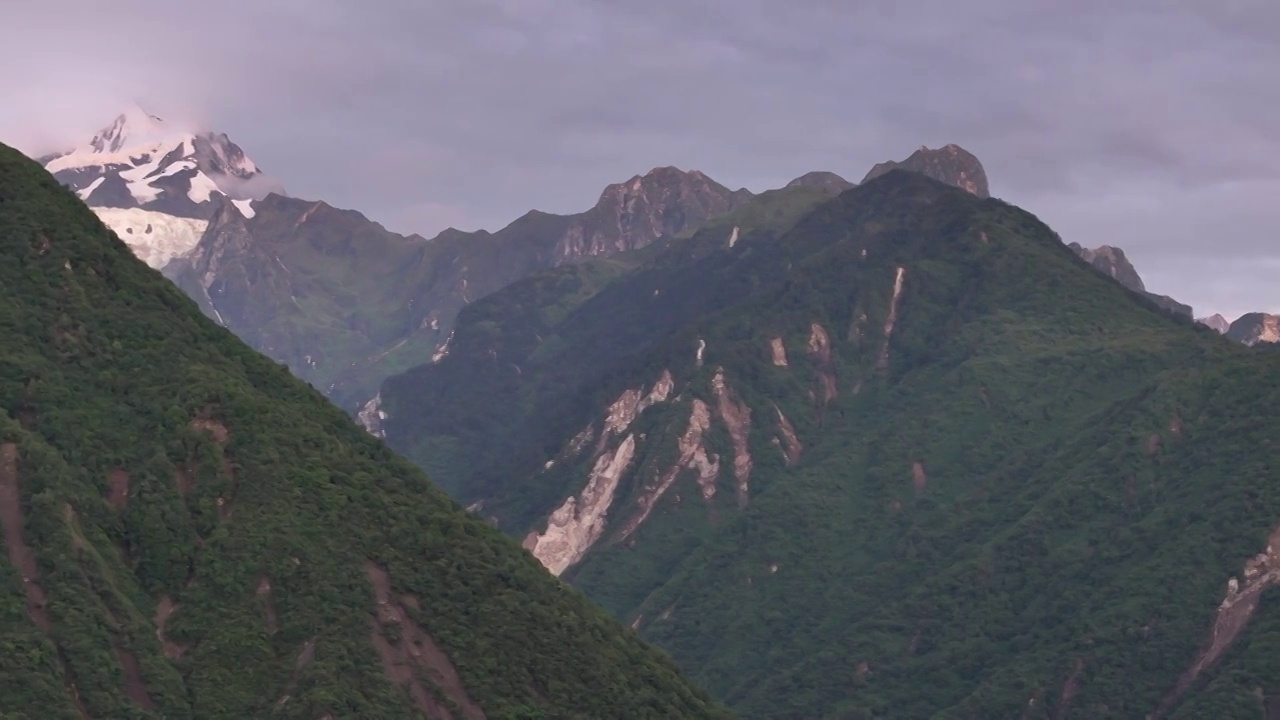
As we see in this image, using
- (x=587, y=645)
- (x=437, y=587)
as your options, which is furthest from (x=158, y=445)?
(x=587, y=645)

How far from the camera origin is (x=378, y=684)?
543ft

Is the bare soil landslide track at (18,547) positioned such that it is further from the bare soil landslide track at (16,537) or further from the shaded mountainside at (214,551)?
the shaded mountainside at (214,551)

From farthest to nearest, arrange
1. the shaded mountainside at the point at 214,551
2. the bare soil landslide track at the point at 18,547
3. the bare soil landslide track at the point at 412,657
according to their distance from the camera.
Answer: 1. the bare soil landslide track at the point at 412,657
2. the shaded mountainside at the point at 214,551
3. the bare soil landslide track at the point at 18,547

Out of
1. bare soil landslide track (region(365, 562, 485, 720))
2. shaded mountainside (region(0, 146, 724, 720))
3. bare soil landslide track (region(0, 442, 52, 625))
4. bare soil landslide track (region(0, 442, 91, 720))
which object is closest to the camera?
bare soil landslide track (region(0, 442, 91, 720))

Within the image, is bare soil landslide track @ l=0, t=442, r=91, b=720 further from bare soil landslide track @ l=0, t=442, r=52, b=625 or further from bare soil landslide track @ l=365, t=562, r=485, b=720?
bare soil landslide track @ l=365, t=562, r=485, b=720

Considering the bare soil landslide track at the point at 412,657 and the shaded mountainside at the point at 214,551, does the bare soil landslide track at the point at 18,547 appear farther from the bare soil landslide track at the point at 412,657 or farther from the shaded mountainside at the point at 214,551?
the bare soil landslide track at the point at 412,657

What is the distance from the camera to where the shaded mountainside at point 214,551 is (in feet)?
516

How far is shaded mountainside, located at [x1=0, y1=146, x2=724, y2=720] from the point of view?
516ft

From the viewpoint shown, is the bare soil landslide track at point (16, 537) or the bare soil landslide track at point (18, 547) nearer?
the bare soil landslide track at point (18, 547)

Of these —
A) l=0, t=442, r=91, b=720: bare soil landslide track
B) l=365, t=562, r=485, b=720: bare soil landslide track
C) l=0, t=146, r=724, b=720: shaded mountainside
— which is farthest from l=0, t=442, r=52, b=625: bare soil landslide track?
l=365, t=562, r=485, b=720: bare soil landslide track

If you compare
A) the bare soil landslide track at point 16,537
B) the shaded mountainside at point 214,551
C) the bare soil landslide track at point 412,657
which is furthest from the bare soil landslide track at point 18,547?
the bare soil landslide track at point 412,657

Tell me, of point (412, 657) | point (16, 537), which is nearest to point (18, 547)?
point (16, 537)

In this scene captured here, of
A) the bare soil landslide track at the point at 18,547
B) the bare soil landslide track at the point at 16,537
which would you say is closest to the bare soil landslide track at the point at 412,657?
the bare soil landslide track at the point at 18,547

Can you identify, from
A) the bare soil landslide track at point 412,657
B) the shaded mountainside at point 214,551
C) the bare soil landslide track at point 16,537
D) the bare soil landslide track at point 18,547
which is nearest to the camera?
the bare soil landslide track at point 18,547
